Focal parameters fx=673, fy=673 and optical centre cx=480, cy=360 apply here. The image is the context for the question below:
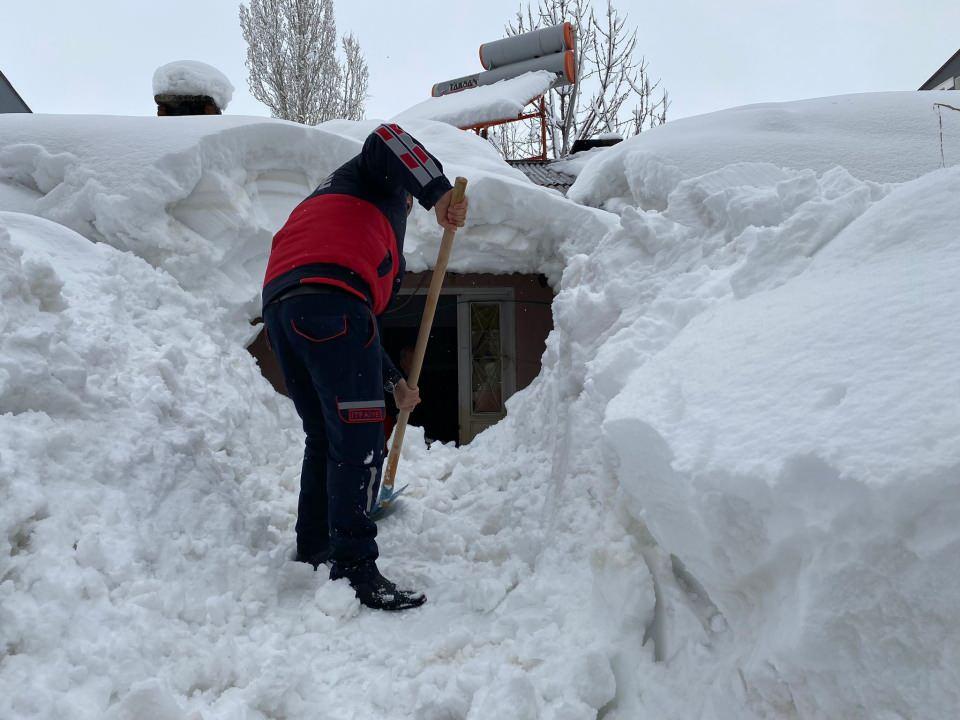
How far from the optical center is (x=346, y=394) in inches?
85.8

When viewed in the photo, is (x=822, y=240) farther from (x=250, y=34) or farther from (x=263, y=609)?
(x=250, y=34)

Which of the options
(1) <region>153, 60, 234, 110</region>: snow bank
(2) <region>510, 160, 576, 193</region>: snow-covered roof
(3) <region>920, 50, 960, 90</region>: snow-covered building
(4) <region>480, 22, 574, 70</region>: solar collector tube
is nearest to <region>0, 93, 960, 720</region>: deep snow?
(1) <region>153, 60, 234, 110</region>: snow bank

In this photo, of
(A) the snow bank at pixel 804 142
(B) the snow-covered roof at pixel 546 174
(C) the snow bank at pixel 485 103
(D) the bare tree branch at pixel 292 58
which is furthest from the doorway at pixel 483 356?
(D) the bare tree branch at pixel 292 58

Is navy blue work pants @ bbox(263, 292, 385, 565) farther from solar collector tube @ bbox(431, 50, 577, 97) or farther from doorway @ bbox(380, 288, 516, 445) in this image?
solar collector tube @ bbox(431, 50, 577, 97)

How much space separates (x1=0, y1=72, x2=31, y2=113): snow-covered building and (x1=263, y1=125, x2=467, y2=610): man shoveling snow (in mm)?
14339

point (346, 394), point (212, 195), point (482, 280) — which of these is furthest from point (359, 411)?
point (482, 280)

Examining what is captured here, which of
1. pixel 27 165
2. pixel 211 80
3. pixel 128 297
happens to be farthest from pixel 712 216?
pixel 211 80

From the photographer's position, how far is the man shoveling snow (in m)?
2.16

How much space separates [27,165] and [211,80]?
2.08 meters

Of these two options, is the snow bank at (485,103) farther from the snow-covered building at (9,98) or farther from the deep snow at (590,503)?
the snow-covered building at (9,98)

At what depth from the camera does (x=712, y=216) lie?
2.65 meters

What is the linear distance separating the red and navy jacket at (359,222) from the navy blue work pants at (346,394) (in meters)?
0.08

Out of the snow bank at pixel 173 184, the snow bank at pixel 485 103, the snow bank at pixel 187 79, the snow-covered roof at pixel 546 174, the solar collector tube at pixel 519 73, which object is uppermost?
the solar collector tube at pixel 519 73

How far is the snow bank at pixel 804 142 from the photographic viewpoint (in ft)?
12.9
